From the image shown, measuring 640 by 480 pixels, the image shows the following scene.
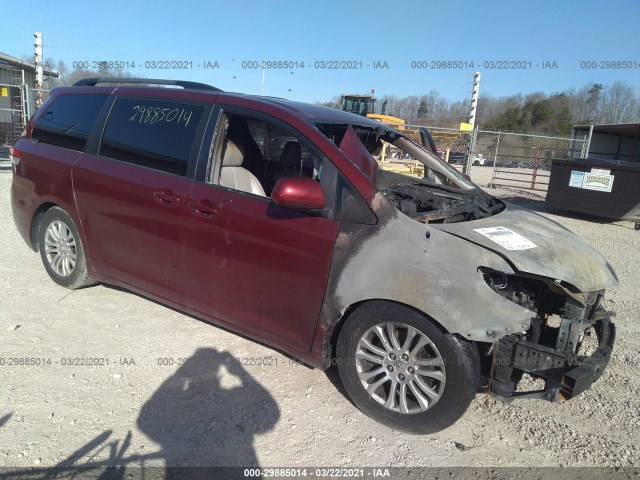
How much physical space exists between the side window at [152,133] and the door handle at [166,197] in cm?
17

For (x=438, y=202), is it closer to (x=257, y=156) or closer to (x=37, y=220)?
(x=257, y=156)

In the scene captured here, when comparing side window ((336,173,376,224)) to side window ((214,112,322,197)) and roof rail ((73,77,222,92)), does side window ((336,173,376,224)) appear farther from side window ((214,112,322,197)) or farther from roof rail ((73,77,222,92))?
roof rail ((73,77,222,92))

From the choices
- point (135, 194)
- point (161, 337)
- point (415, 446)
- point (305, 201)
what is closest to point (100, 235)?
point (135, 194)

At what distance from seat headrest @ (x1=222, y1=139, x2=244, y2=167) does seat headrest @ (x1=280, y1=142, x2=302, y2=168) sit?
1.30 ft

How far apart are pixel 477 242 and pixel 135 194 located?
2.56 m

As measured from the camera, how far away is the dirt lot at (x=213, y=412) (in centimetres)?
260

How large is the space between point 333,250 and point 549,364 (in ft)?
4.60

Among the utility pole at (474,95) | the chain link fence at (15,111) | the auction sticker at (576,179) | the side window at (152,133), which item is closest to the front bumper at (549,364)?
the side window at (152,133)

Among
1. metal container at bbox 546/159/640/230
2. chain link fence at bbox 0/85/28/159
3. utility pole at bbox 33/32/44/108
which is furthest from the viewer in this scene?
chain link fence at bbox 0/85/28/159

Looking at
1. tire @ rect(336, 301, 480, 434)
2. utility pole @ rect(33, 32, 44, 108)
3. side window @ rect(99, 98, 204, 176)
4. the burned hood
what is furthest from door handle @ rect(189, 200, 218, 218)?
utility pole @ rect(33, 32, 44, 108)

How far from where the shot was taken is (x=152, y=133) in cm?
371

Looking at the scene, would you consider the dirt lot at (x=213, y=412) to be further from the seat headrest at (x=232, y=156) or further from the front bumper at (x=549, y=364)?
the seat headrest at (x=232, y=156)

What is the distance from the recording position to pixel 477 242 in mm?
2680

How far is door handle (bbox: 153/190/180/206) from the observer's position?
3.41 m
